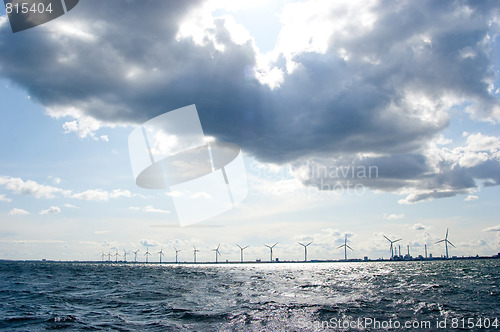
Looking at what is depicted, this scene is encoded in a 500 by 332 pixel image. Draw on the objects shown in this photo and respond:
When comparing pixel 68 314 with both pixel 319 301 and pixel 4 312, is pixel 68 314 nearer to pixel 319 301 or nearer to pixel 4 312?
pixel 4 312

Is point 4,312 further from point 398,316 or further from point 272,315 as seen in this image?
point 398,316

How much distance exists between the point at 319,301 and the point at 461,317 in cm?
1282

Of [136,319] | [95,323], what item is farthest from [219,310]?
[95,323]

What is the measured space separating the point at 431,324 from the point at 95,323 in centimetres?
2419

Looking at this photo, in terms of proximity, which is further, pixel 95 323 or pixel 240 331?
pixel 95 323

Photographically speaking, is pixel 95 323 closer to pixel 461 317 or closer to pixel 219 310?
pixel 219 310

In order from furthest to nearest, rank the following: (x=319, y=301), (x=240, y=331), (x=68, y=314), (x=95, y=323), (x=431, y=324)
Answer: (x=319, y=301)
(x=68, y=314)
(x=95, y=323)
(x=431, y=324)
(x=240, y=331)

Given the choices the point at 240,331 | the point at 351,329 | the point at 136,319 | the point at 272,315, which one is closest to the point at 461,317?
the point at 351,329

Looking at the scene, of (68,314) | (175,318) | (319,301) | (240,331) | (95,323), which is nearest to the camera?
(240,331)

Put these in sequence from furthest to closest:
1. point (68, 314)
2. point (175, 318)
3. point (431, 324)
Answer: point (68, 314) < point (175, 318) < point (431, 324)

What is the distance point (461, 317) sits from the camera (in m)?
25.0

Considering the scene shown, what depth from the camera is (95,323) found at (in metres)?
24.3

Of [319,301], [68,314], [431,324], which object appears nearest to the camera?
[431,324]

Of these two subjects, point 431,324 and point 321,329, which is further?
point 431,324
